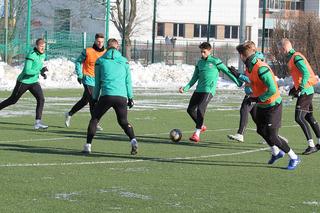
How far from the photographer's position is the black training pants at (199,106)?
1689 centimetres

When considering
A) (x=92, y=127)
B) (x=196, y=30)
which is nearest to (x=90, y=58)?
(x=92, y=127)

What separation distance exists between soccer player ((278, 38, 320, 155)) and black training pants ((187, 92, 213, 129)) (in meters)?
2.20

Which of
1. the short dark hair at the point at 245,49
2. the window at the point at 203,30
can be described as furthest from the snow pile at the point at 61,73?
the window at the point at 203,30

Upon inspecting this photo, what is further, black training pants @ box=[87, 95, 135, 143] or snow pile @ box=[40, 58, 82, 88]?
snow pile @ box=[40, 58, 82, 88]

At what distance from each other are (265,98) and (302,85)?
2.23 metres

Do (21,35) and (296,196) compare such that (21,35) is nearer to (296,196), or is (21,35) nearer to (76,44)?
(76,44)

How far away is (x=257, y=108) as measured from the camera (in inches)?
516

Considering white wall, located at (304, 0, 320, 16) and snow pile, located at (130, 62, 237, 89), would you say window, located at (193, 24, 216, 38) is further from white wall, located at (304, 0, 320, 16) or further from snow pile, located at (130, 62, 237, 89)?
snow pile, located at (130, 62, 237, 89)

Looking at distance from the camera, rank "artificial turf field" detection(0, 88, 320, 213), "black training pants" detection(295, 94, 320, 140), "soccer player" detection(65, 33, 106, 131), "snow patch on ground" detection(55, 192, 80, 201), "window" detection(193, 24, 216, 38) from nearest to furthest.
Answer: "artificial turf field" detection(0, 88, 320, 213) → "snow patch on ground" detection(55, 192, 80, 201) → "black training pants" detection(295, 94, 320, 140) → "soccer player" detection(65, 33, 106, 131) → "window" detection(193, 24, 216, 38)

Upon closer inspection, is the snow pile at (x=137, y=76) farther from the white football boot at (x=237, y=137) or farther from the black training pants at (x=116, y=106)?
the black training pants at (x=116, y=106)

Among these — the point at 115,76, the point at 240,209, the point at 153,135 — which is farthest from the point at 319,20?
the point at 240,209


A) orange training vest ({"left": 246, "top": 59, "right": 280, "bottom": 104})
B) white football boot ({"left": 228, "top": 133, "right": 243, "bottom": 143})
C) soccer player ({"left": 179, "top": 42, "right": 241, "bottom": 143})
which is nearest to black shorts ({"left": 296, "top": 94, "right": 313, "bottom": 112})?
white football boot ({"left": 228, "top": 133, "right": 243, "bottom": 143})

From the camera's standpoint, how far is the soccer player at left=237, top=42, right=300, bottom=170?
12555 millimetres

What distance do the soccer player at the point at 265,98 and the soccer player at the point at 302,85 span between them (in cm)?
192
